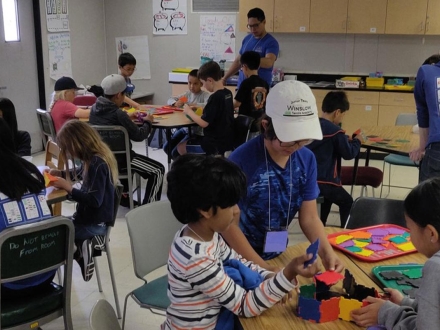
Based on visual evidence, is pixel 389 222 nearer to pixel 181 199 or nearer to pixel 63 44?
pixel 181 199

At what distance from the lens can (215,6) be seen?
784 centimetres

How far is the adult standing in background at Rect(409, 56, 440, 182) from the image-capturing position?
10.5 ft

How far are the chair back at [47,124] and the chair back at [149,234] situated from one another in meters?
2.34

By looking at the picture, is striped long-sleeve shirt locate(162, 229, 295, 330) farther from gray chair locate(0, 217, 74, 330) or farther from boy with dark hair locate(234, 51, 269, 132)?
boy with dark hair locate(234, 51, 269, 132)

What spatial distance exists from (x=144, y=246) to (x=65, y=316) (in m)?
0.46

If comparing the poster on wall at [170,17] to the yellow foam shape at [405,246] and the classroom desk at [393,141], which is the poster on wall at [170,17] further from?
the yellow foam shape at [405,246]

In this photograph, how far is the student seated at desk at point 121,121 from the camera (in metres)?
4.54

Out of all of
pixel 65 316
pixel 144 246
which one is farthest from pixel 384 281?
pixel 65 316

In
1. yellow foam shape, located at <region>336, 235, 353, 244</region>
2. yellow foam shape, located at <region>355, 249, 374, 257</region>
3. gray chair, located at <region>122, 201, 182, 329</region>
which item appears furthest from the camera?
gray chair, located at <region>122, 201, 182, 329</region>

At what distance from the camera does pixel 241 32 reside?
7793 millimetres

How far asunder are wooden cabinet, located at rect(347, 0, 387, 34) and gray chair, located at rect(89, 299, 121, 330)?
6131mm

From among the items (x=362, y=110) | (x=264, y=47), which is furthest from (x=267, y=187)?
(x=362, y=110)

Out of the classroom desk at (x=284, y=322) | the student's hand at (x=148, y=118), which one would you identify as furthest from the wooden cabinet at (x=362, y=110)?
the classroom desk at (x=284, y=322)

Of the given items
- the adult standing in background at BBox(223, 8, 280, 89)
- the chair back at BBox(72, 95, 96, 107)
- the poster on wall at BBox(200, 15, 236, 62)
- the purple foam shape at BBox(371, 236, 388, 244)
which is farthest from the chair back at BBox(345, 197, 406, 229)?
the poster on wall at BBox(200, 15, 236, 62)
